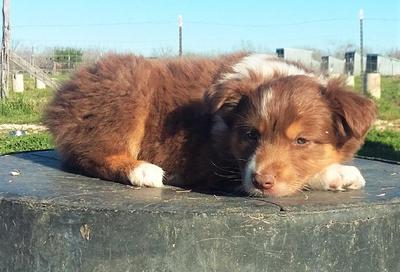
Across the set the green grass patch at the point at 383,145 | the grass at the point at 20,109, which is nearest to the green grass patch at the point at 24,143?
the grass at the point at 20,109

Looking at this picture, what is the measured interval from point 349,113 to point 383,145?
26.3 feet

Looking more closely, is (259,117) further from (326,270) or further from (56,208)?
(56,208)

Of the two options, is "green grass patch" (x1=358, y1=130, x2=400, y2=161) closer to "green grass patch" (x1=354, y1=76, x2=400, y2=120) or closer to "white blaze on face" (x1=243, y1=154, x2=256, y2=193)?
"green grass patch" (x1=354, y1=76, x2=400, y2=120)

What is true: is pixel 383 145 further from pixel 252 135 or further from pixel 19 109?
pixel 19 109

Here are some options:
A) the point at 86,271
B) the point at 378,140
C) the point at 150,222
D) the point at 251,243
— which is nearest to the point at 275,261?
the point at 251,243

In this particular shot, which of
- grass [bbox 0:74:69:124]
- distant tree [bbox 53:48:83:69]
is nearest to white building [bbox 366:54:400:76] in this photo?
distant tree [bbox 53:48:83:69]

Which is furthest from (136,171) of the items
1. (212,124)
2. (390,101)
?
(390,101)

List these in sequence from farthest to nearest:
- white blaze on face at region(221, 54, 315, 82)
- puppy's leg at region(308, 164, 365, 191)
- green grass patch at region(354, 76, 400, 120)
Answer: green grass patch at region(354, 76, 400, 120) → white blaze on face at region(221, 54, 315, 82) → puppy's leg at region(308, 164, 365, 191)

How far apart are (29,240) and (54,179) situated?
859 millimetres

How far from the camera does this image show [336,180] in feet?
12.2

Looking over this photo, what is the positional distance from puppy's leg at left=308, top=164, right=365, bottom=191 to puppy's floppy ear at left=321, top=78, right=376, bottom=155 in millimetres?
192

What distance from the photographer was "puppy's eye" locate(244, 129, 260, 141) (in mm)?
3654

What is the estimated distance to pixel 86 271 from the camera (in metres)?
2.96

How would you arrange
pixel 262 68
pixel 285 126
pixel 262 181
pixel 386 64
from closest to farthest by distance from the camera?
pixel 262 181 < pixel 285 126 < pixel 262 68 < pixel 386 64
